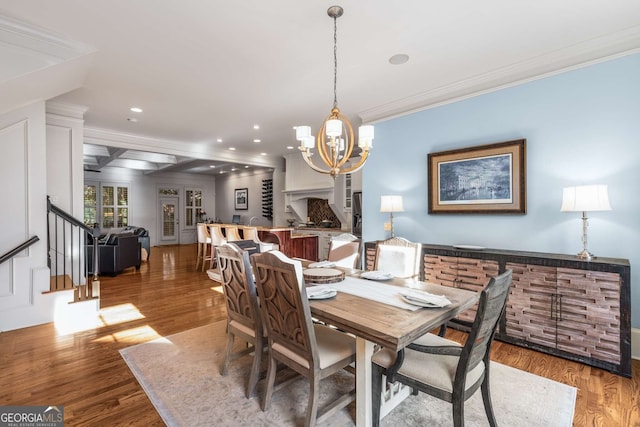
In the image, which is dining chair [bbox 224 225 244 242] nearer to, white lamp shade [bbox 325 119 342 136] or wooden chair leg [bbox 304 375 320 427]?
white lamp shade [bbox 325 119 342 136]

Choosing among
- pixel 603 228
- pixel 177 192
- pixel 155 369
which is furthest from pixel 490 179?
pixel 177 192

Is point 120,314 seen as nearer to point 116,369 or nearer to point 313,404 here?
point 116,369

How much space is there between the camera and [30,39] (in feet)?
8.09

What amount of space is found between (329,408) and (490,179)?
2.79 metres

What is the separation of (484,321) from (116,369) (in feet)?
8.90

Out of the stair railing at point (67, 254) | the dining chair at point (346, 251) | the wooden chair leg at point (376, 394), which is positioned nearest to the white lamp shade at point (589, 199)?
the dining chair at point (346, 251)

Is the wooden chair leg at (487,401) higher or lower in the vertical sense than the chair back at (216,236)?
lower

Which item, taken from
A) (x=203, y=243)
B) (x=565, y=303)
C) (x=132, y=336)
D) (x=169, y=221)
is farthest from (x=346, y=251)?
(x=169, y=221)

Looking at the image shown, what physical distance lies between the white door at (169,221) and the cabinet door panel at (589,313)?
37.1 ft

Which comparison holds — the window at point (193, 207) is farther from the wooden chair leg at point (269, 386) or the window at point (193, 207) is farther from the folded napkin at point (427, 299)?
the folded napkin at point (427, 299)

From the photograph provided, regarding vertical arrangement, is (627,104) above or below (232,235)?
above

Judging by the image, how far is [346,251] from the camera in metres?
3.14

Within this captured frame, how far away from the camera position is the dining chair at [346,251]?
307 centimetres

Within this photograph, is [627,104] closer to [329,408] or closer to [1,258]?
[329,408]
